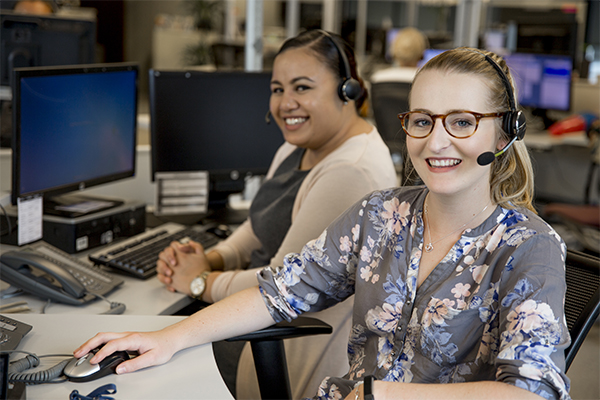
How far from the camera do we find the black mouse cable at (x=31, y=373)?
38.9 inches

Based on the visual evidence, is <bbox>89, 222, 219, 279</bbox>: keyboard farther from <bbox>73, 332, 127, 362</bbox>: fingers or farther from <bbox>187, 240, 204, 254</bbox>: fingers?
<bbox>73, 332, 127, 362</bbox>: fingers

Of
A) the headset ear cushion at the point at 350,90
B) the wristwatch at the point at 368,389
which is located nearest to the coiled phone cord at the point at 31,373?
the wristwatch at the point at 368,389

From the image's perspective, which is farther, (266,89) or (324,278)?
(266,89)

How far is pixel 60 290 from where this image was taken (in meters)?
1.43

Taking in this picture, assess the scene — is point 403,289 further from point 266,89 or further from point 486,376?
point 266,89

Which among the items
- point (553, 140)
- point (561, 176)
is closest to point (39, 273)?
point (553, 140)

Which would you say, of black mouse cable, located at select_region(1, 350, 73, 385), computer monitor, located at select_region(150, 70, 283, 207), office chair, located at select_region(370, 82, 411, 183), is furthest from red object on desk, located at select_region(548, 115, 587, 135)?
black mouse cable, located at select_region(1, 350, 73, 385)

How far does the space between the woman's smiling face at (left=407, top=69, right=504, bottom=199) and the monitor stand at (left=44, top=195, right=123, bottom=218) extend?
1.14m

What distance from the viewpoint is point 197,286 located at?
1585 millimetres

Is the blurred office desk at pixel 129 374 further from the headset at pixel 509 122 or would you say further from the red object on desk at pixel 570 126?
the red object on desk at pixel 570 126

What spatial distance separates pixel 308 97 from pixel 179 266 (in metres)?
0.59

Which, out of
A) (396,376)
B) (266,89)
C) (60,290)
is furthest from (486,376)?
(266,89)

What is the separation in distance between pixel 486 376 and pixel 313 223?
585 millimetres

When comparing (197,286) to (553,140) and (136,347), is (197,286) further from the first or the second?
(553,140)
